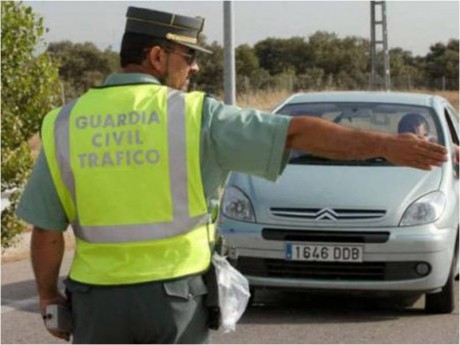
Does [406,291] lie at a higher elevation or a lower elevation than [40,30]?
lower

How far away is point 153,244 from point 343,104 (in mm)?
5949

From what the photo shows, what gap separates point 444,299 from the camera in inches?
314

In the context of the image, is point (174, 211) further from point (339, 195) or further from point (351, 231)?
point (339, 195)

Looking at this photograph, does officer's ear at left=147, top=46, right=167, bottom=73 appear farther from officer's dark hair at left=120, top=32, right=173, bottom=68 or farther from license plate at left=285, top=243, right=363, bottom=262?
license plate at left=285, top=243, right=363, bottom=262

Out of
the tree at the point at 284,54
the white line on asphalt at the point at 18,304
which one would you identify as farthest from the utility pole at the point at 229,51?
the tree at the point at 284,54

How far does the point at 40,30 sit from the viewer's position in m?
10.1

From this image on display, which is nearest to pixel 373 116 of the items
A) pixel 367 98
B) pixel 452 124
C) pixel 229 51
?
pixel 367 98

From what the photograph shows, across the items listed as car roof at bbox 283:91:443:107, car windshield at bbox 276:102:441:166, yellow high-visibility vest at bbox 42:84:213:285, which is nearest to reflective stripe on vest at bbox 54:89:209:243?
yellow high-visibility vest at bbox 42:84:213:285

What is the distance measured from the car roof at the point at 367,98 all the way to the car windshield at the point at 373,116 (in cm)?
6

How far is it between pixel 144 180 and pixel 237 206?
484 centimetres

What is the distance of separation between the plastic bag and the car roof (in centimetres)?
571

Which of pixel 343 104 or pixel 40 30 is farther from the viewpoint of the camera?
pixel 40 30

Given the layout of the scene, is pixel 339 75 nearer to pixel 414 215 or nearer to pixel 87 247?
pixel 414 215

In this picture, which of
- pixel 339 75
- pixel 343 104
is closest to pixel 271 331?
pixel 343 104
